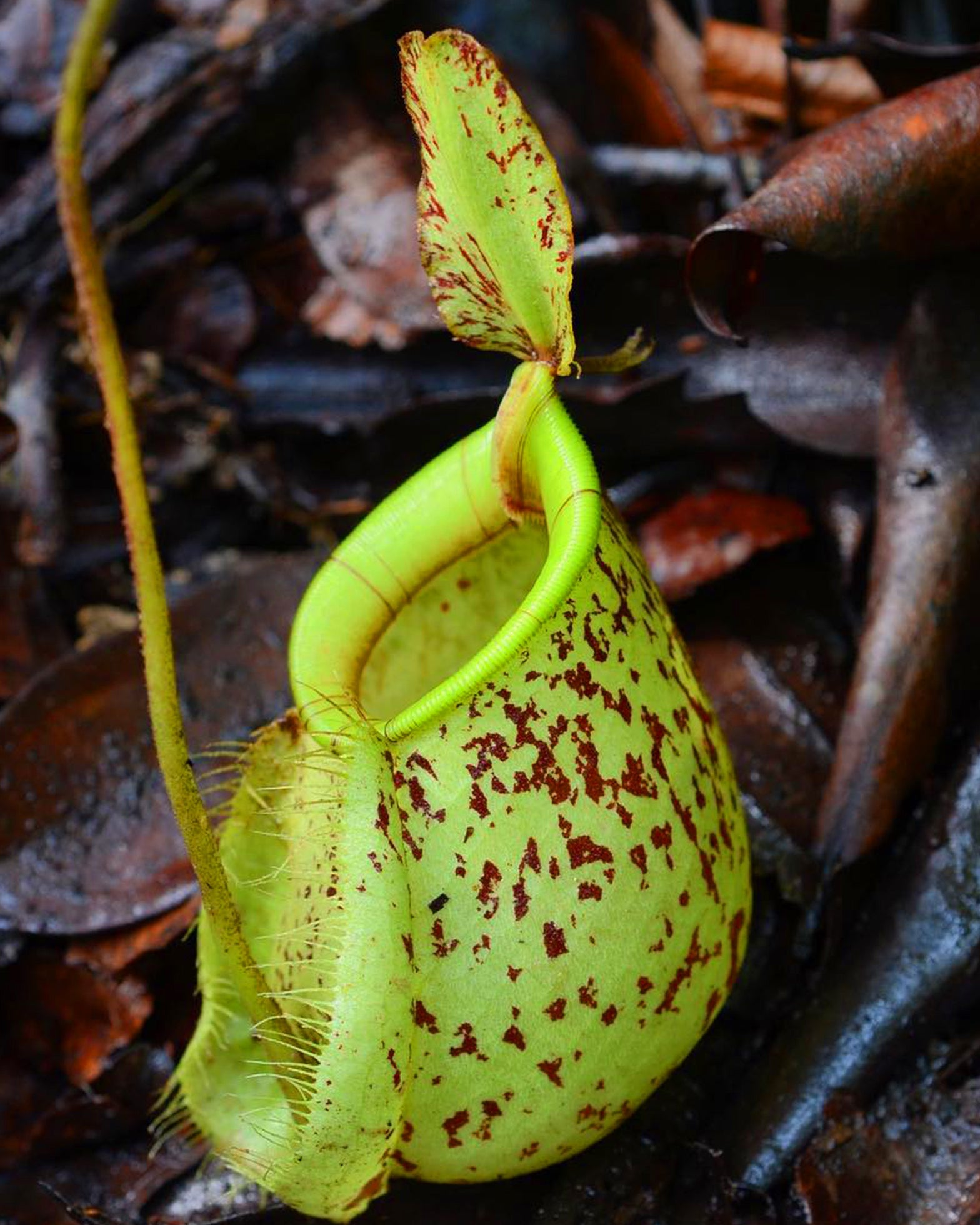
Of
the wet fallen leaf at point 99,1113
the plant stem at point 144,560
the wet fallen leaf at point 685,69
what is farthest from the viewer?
the wet fallen leaf at point 685,69

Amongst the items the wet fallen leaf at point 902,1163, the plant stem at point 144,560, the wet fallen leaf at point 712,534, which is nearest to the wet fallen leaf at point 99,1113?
the plant stem at point 144,560

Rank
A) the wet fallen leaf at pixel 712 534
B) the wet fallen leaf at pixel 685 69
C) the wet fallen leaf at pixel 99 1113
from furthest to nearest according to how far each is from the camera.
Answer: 1. the wet fallen leaf at pixel 685 69
2. the wet fallen leaf at pixel 712 534
3. the wet fallen leaf at pixel 99 1113

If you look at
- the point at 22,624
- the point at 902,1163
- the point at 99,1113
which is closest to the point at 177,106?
the point at 22,624

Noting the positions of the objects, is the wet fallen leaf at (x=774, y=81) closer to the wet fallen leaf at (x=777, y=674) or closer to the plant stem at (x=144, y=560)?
the wet fallen leaf at (x=777, y=674)

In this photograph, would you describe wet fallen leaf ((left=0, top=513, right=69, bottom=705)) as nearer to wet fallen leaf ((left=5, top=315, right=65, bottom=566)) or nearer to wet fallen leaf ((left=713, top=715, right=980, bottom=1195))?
wet fallen leaf ((left=5, top=315, right=65, bottom=566))

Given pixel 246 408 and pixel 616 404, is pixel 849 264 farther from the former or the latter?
pixel 246 408

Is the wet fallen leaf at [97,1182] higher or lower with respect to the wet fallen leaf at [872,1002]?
higher

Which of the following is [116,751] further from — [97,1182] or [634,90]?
[634,90]
